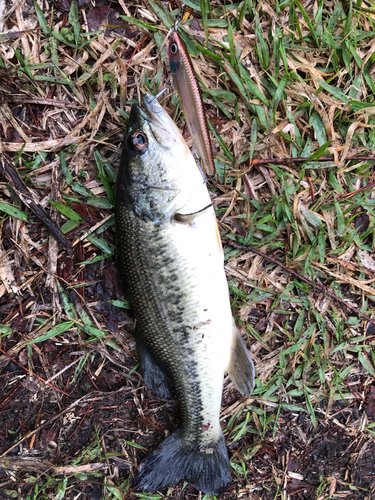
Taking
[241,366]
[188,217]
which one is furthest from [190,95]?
[241,366]

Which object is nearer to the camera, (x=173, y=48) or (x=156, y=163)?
(x=173, y=48)

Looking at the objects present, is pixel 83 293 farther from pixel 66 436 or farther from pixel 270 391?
pixel 270 391

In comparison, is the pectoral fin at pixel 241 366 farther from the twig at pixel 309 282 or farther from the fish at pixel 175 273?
the twig at pixel 309 282

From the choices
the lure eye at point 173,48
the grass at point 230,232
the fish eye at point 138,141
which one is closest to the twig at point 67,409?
the grass at point 230,232

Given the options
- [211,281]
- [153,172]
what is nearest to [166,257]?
[211,281]

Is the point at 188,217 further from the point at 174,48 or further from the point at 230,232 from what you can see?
the point at 174,48

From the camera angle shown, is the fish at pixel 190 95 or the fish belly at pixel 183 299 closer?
the fish at pixel 190 95
